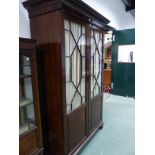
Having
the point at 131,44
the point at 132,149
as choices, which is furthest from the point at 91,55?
the point at 131,44

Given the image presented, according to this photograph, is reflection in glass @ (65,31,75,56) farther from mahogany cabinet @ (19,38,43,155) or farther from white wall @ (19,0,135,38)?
white wall @ (19,0,135,38)

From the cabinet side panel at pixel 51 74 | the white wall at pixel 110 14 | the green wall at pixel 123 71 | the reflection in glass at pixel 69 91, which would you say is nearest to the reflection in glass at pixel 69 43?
the cabinet side panel at pixel 51 74

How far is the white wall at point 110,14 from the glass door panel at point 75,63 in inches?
21.3

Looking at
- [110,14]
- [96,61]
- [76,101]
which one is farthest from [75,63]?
[110,14]

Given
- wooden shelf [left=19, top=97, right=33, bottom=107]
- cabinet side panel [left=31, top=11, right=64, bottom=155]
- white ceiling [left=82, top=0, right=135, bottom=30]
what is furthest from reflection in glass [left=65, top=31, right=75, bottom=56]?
white ceiling [left=82, top=0, right=135, bottom=30]

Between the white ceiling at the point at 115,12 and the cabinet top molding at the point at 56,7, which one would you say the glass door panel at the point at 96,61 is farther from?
the white ceiling at the point at 115,12

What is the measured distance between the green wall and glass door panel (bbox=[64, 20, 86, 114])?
2.84 meters

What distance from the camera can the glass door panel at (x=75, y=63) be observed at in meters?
1.70

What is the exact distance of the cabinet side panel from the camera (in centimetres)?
154

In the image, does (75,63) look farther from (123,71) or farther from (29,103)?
(123,71)

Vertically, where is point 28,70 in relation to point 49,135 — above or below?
above
